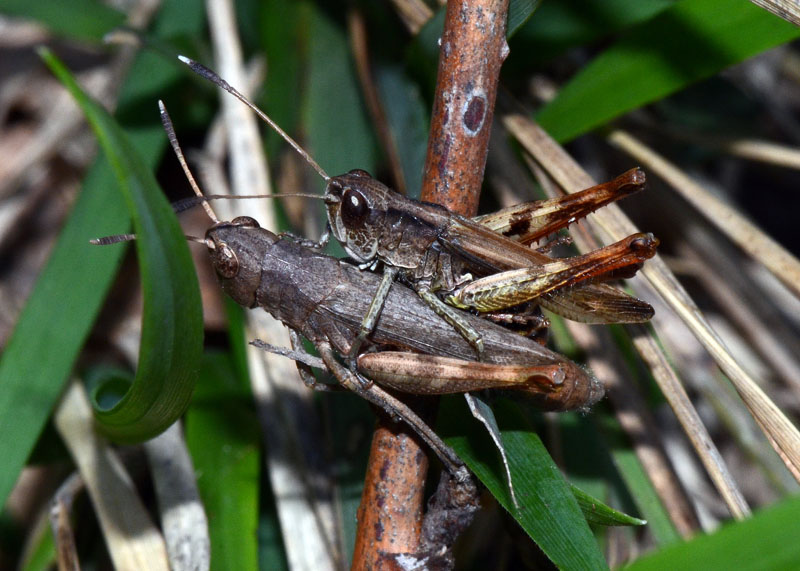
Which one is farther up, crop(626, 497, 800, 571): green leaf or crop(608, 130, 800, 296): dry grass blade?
crop(608, 130, 800, 296): dry grass blade

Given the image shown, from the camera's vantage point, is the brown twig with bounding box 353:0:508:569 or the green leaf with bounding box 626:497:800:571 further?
the brown twig with bounding box 353:0:508:569

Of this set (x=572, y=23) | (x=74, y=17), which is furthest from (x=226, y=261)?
(x=74, y=17)

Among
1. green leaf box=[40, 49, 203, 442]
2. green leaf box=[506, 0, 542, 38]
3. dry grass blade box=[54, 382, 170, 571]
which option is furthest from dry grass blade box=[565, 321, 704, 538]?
dry grass blade box=[54, 382, 170, 571]

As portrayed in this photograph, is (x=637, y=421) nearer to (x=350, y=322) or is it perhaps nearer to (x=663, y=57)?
(x=350, y=322)

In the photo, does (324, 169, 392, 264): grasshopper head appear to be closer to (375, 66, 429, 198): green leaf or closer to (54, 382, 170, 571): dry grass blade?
(375, 66, 429, 198): green leaf

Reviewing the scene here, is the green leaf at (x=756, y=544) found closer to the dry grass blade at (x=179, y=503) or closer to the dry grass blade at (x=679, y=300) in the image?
the dry grass blade at (x=679, y=300)

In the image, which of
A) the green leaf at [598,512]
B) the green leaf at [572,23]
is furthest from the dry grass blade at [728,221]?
the green leaf at [598,512]

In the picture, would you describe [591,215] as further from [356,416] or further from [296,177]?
[296,177]
